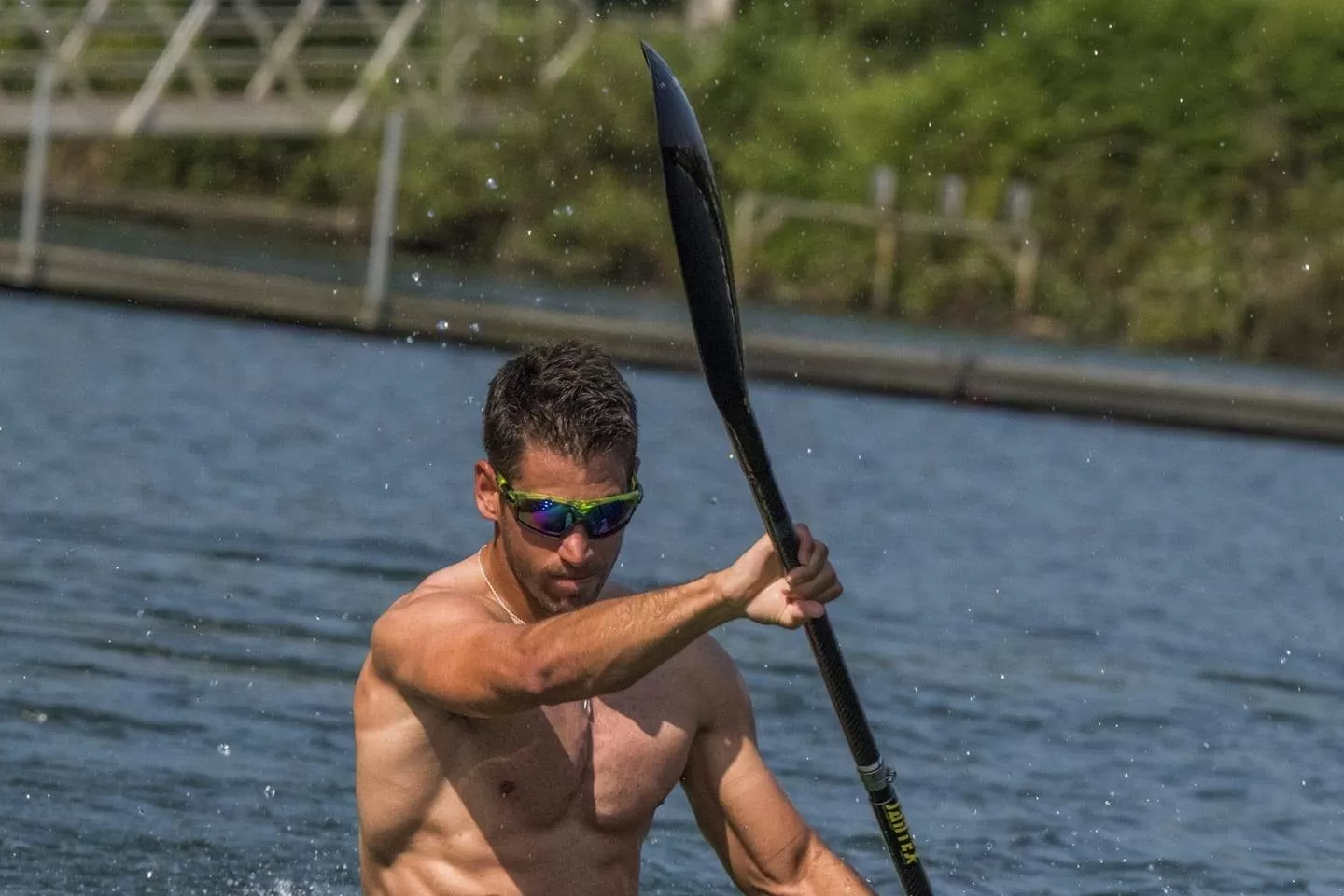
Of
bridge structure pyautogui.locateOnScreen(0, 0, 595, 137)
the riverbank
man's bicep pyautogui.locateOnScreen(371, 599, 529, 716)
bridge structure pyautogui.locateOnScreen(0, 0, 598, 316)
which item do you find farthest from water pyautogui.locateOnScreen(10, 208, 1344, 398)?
man's bicep pyautogui.locateOnScreen(371, 599, 529, 716)

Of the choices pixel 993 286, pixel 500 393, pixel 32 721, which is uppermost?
pixel 500 393

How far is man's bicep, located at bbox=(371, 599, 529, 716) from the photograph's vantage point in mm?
3877

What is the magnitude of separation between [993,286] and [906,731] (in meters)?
25.6

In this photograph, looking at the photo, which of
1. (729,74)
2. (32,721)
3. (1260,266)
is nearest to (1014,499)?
(32,721)

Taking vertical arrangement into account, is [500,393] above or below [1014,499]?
above

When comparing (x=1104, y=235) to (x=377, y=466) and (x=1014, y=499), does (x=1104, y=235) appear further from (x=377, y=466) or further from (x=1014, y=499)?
(x=377, y=466)

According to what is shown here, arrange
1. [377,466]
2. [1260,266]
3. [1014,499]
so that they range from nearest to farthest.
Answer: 1. [377,466]
2. [1014,499]
3. [1260,266]

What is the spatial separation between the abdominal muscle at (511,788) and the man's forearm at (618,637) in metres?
0.60

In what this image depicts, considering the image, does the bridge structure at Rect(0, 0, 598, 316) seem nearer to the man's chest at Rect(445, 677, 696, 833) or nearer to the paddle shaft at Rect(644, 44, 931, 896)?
the man's chest at Rect(445, 677, 696, 833)

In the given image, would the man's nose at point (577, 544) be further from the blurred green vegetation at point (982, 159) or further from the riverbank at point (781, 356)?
the blurred green vegetation at point (982, 159)

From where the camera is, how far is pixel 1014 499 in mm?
15625

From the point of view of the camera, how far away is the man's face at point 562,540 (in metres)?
4.04

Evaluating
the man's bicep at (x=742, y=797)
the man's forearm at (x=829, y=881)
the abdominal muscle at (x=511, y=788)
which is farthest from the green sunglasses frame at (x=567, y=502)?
the man's forearm at (x=829, y=881)

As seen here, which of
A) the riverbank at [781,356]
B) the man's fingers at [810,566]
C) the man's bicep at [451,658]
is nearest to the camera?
the man's fingers at [810,566]
